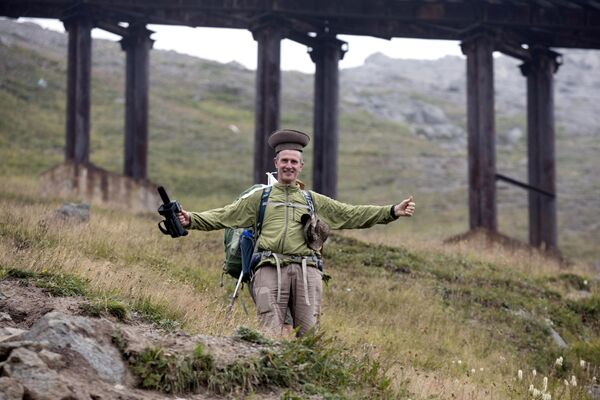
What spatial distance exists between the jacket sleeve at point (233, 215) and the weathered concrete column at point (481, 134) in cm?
1094

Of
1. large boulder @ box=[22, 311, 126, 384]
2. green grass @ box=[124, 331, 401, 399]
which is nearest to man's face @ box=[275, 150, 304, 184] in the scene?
green grass @ box=[124, 331, 401, 399]

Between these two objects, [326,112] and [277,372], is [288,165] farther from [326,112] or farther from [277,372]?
[326,112]

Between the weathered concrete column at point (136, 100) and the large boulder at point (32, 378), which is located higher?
the weathered concrete column at point (136, 100)

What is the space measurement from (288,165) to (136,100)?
46.2 feet

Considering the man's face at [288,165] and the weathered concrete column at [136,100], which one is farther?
the weathered concrete column at [136,100]

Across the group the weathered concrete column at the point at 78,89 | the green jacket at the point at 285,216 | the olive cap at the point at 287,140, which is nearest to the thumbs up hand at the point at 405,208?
the green jacket at the point at 285,216

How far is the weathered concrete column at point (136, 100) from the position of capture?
20.7m

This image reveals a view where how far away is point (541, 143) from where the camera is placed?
803 inches

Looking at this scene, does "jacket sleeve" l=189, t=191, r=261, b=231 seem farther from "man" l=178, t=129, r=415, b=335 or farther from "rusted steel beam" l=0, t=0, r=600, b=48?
"rusted steel beam" l=0, t=0, r=600, b=48

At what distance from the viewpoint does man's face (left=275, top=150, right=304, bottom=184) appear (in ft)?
24.8

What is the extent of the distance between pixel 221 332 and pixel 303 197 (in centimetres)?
132

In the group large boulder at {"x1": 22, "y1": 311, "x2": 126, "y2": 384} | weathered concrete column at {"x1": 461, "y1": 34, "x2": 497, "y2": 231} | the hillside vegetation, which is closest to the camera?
large boulder at {"x1": 22, "y1": 311, "x2": 126, "y2": 384}

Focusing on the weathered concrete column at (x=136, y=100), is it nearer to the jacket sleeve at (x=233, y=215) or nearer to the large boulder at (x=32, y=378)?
the jacket sleeve at (x=233, y=215)

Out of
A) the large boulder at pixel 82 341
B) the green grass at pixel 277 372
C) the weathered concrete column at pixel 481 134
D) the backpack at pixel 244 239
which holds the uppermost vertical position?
the weathered concrete column at pixel 481 134
